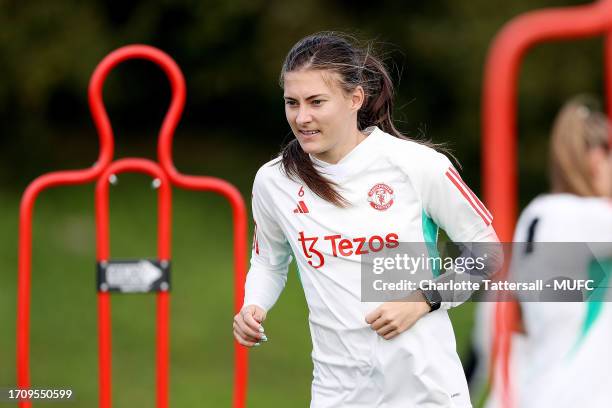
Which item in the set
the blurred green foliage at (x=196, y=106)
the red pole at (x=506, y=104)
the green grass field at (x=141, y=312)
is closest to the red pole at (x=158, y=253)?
the red pole at (x=506, y=104)

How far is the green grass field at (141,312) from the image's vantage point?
9664 millimetres

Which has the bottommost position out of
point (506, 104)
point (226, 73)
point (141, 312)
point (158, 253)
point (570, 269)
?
point (141, 312)

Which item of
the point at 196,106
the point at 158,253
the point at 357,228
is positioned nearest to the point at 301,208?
the point at 357,228

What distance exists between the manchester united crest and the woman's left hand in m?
0.25

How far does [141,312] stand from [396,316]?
338 inches

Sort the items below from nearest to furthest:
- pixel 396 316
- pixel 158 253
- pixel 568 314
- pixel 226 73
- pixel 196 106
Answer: pixel 396 316 < pixel 158 253 < pixel 568 314 < pixel 226 73 < pixel 196 106

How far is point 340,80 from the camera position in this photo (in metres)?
3.17

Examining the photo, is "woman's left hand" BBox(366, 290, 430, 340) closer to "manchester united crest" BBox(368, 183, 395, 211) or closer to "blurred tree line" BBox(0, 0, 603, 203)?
"manchester united crest" BBox(368, 183, 395, 211)

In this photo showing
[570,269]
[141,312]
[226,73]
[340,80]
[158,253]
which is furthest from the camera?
[226,73]

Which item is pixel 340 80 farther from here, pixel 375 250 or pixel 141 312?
pixel 141 312

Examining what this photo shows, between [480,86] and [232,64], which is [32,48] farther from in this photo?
[480,86]

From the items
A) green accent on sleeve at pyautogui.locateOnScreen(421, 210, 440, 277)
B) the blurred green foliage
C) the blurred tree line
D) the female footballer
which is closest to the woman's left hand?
the female footballer

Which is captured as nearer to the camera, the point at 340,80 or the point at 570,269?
the point at 340,80

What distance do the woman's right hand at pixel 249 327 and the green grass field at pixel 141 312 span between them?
583 centimetres
